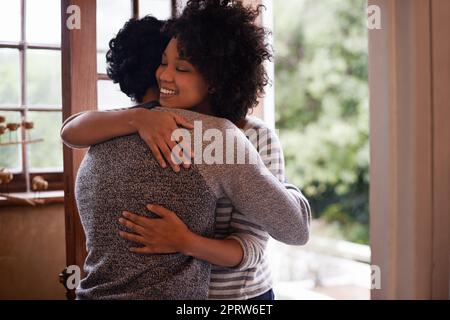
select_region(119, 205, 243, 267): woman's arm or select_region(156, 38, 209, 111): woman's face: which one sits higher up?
select_region(156, 38, 209, 111): woman's face

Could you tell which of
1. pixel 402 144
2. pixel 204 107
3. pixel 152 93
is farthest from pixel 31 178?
pixel 402 144

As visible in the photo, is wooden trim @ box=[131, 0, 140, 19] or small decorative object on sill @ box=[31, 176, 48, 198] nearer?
wooden trim @ box=[131, 0, 140, 19]

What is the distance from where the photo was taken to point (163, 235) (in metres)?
0.89

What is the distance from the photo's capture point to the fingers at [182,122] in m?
0.92

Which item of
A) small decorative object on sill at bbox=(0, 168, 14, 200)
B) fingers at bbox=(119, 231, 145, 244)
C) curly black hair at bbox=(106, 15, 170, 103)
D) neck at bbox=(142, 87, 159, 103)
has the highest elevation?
curly black hair at bbox=(106, 15, 170, 103)

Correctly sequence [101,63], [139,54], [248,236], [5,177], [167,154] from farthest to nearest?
[5,177] < [101,63] < [139,54] < [248,236] < [167,154]

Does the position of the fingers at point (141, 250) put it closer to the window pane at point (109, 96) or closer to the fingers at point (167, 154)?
the fingers at point (167, 154)

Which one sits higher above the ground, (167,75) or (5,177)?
(167,75)

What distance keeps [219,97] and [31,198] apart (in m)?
1.03

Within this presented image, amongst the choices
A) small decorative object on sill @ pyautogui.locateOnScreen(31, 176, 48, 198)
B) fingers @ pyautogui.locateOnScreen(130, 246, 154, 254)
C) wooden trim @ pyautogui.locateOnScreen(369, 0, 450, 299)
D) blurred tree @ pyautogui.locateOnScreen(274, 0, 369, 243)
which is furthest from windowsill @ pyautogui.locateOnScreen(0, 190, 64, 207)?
blurred tree @ pyautogui.locateOnScreen(274, 0, 369, 243)

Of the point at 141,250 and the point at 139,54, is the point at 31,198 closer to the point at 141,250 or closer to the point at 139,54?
the point at 139,54

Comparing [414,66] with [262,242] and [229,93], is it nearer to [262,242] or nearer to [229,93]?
[229,93]

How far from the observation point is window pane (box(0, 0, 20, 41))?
1.69 meters

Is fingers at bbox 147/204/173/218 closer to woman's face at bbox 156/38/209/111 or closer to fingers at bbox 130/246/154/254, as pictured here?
fingers at bbox 130/246/154/254
